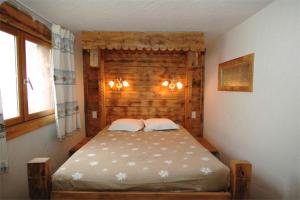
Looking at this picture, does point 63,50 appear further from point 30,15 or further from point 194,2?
point 194,2

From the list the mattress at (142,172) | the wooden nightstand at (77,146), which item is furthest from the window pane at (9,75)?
the wooden nightstand at (77,146)

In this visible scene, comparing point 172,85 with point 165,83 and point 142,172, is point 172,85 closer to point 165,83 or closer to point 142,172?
point 165,83

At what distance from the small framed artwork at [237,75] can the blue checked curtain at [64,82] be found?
216 cm

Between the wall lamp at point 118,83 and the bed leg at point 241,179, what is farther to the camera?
the wall lamp at point 118,83

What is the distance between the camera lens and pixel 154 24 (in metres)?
2.22

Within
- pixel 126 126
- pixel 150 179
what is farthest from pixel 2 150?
pixel 126 126

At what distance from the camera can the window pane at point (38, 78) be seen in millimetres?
1916

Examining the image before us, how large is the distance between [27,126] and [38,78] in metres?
0.61

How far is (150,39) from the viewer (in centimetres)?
251

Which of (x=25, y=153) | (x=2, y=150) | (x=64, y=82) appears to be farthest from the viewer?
(x=64, y=82)

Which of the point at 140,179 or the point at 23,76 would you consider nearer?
the point at 140,179

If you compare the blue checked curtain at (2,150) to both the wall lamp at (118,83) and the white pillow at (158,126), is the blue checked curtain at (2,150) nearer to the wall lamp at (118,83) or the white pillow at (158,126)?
the white pillow at (158,126)

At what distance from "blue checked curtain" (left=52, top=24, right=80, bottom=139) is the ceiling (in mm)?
181

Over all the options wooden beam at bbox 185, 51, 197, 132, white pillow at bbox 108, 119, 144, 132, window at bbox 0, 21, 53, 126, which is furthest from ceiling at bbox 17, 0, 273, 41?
white pillow at bbox 108, 119, 144, 132
